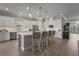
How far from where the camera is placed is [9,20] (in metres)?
3.72

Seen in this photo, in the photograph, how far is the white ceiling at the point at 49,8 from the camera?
325 centimetres

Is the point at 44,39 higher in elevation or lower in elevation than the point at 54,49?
higher

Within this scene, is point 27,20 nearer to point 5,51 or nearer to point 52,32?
point 52,32

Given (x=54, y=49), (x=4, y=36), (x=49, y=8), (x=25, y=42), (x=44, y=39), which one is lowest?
(x=54, y=49)

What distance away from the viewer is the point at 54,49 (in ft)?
12.9

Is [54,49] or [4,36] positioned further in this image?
[54,49]

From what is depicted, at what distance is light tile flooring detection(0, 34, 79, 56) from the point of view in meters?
3.54

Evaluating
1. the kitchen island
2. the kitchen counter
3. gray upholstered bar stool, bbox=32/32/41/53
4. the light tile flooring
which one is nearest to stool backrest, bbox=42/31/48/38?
gray upholstered bar stool, bbox=32/32/41/53

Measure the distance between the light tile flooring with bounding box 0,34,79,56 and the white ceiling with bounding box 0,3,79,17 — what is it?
103 cm

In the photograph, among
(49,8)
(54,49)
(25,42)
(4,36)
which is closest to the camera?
(49,8)

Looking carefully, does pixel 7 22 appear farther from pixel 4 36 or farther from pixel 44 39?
pixel 44 39

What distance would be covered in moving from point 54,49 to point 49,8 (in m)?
1.72

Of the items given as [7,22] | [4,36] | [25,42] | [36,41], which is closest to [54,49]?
[36,41]

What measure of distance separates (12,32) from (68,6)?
7.74ft
